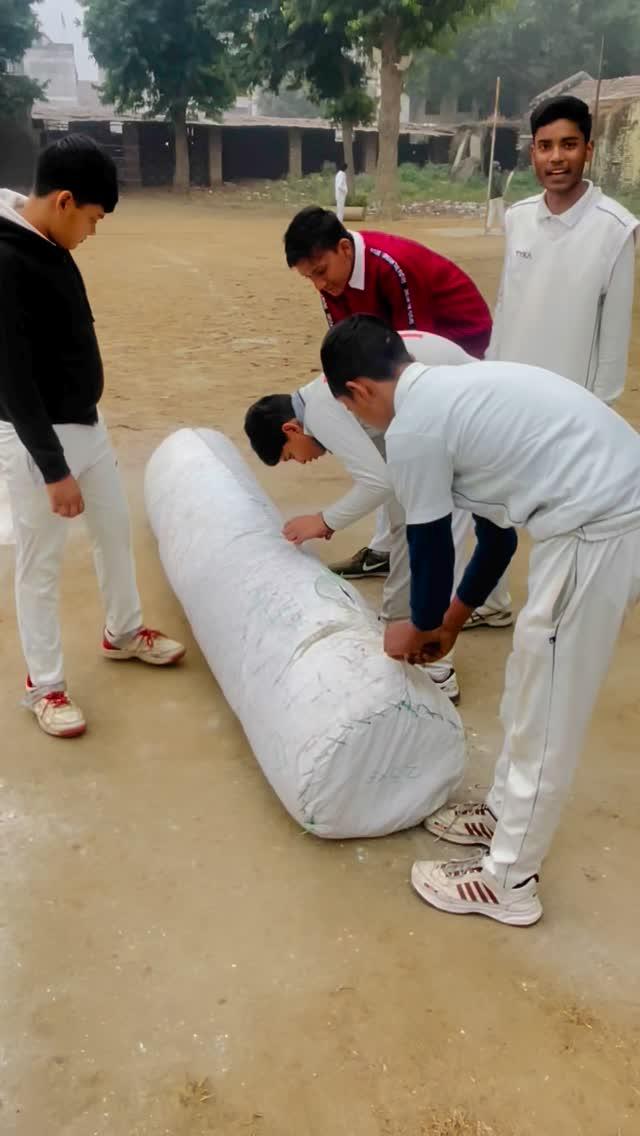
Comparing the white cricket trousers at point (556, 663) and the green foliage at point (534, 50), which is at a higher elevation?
the green foliage at point (534, 50)

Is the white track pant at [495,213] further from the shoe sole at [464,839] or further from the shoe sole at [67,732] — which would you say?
the shoe sole at [464,839]

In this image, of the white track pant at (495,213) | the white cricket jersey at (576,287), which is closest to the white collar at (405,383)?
the white cricket jersey at (576,287)

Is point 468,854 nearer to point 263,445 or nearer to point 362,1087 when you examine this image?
point 362,1087

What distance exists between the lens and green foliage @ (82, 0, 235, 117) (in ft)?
88.4

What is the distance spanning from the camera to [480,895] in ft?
7.92

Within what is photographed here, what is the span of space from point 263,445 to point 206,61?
28.9m

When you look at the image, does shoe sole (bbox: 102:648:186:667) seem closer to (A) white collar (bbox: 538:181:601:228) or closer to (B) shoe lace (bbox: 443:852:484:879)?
(B) shoe lace (bbox: 443:852:484:879)

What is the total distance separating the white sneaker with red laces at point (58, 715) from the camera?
3.11 metres

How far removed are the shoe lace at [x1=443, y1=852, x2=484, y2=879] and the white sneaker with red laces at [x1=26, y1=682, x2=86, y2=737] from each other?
1336 millimetres

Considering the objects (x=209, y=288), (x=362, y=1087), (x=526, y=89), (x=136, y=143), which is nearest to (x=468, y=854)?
(x=362, y=1087)

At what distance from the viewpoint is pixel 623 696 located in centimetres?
343

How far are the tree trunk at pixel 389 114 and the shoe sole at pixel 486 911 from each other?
23149mm

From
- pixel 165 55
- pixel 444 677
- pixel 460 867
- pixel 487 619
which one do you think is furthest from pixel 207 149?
pixel 460 867

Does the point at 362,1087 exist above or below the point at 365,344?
below
